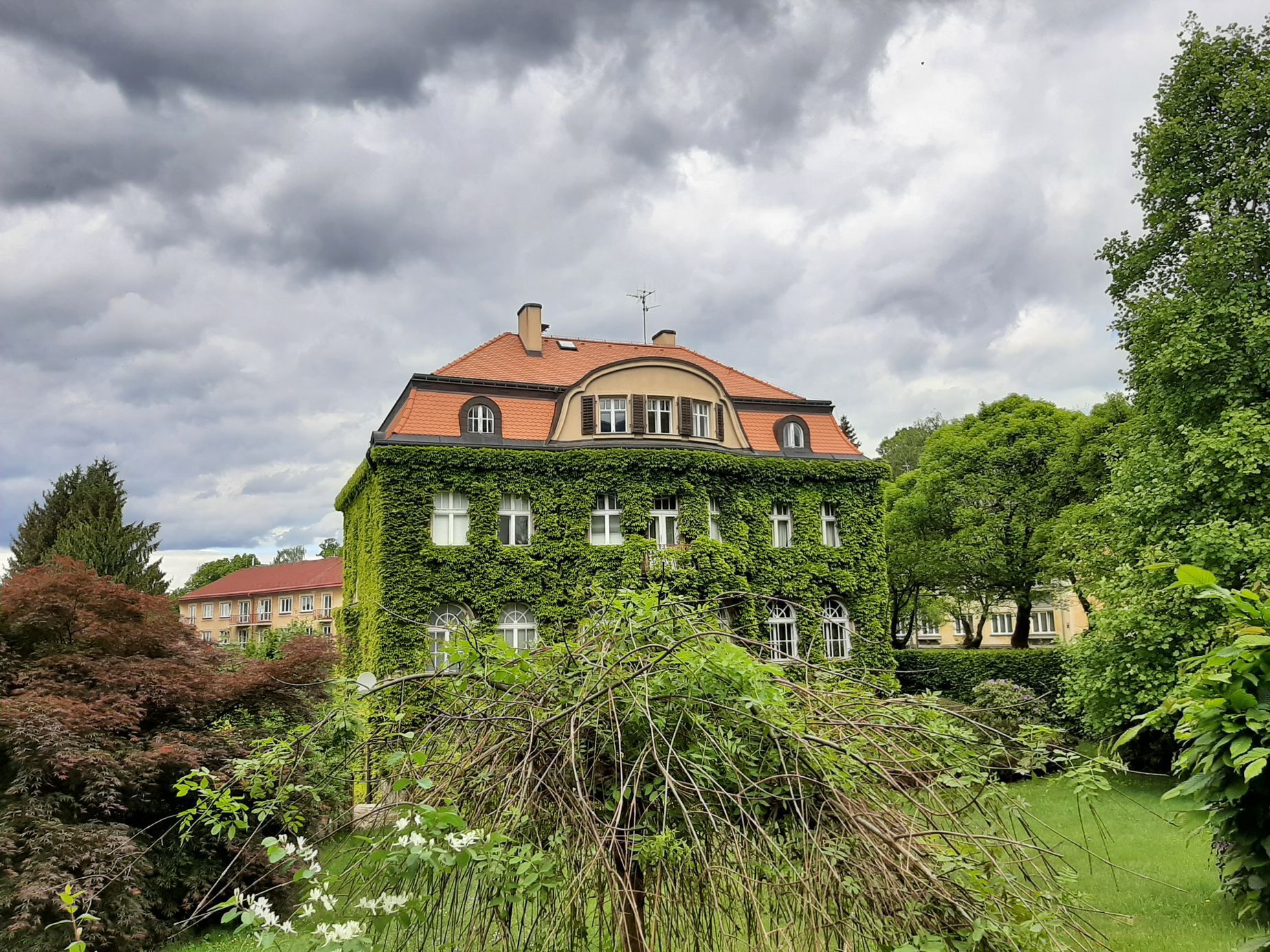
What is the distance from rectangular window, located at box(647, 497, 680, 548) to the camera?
2184 centimetres

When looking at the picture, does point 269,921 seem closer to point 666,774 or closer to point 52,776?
point 666,774

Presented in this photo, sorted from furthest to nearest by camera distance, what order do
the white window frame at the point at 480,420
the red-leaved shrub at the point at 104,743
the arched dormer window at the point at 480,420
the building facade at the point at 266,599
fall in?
the building facade at the point at 266,599, the white window frame at the point at 480,420, the arched dormer window at the point at 480,420, the red-leaved shrub at the point at 104,743

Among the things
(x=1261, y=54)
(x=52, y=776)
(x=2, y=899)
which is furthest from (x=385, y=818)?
(x=1261, y=54)

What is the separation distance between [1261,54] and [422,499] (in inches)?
764

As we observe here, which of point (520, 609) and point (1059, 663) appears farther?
point (1059, 663)

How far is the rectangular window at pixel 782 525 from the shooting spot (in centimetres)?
2364

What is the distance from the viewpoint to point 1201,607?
549 inches

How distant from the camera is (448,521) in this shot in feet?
68.3

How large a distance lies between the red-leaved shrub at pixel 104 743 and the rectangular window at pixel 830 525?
52.8ft

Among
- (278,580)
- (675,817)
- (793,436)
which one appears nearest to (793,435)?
(793,436)

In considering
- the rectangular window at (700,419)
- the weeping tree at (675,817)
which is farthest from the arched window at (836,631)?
the weeping tree at (675,817)

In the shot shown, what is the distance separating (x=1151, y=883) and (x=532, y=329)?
19911 mm

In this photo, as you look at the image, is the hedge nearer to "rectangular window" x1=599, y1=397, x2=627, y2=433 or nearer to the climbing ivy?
the climbing ivy

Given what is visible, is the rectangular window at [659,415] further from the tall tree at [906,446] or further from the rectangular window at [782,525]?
the tall tree at [906,446]
